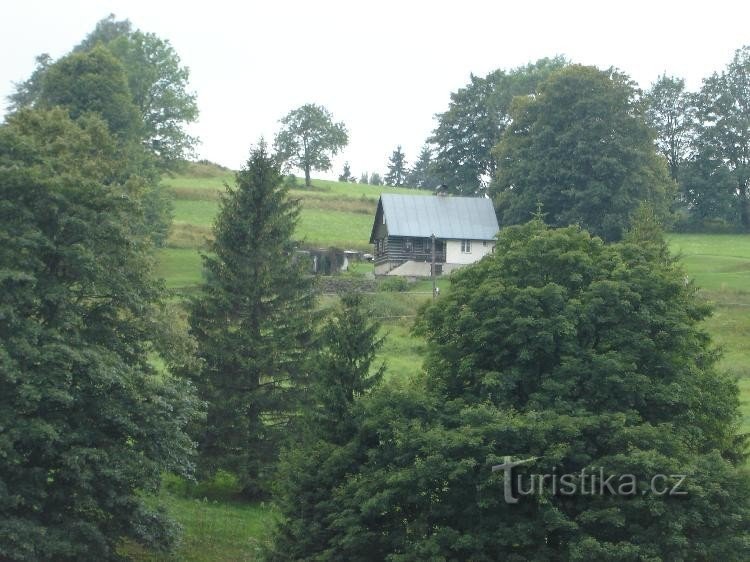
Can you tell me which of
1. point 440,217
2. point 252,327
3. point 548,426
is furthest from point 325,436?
point 440,217

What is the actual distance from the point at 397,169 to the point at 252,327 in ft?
445

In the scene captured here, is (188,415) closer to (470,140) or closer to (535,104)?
(535,104)

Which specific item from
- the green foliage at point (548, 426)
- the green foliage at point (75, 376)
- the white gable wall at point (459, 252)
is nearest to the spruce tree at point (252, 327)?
the green foliage at point (75, 376)

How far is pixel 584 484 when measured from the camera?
2308cm

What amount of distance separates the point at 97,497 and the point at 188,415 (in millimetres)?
2994

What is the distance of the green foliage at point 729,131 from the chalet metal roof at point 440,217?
974 inches

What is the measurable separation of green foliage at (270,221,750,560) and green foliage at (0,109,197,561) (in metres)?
4.15

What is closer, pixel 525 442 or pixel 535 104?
pixel 525 442

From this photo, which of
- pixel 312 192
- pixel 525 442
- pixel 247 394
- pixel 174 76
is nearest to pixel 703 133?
pixel 312 192

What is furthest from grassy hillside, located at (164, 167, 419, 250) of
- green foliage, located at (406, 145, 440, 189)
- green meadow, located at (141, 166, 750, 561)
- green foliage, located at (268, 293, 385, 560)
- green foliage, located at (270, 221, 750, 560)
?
green foliage, located at (270, 221, 750, 560)

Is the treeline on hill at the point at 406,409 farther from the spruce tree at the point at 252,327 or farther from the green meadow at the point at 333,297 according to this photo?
the green meadow at the point at 333,297

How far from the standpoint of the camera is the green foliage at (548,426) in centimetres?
2262

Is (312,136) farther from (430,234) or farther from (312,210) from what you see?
(430,234)

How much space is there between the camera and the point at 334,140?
11856 cm
